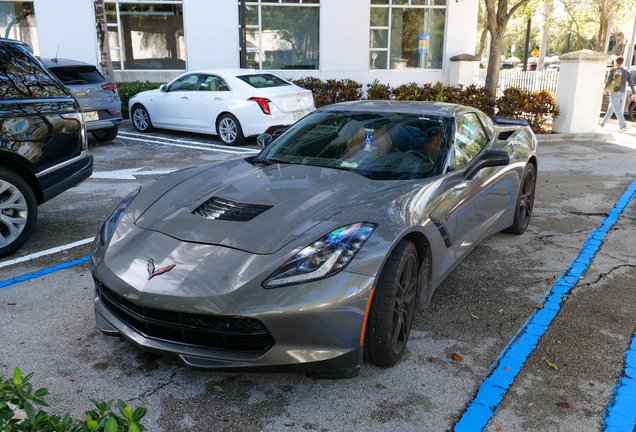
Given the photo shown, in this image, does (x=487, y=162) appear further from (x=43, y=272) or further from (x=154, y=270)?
(x=43, y=272)

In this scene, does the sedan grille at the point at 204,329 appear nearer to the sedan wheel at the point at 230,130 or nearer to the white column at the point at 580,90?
the sedan wheel at the point at 230,130

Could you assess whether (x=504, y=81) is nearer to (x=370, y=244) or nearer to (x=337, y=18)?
(x=337, y=18)

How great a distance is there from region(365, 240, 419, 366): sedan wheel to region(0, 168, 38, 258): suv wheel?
341cm

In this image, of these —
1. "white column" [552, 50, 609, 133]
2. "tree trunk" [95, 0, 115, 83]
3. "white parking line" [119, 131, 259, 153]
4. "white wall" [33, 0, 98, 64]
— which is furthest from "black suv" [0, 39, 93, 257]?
"white wall" [33, 0, 98, 64]

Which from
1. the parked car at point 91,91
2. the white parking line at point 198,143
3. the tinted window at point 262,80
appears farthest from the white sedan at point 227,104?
the parked car at point 91,91

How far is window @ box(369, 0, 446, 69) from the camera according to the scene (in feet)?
59.5

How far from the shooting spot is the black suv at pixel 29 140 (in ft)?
15.3

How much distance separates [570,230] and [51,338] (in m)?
4.95

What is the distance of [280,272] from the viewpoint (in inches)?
106

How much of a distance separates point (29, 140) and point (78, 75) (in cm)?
602

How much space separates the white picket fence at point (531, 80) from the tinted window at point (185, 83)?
9120 millimetres

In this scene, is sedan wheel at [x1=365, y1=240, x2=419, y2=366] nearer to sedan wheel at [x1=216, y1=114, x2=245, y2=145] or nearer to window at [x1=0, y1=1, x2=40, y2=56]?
sedan wheel at [x1=216, y1=114, x2=245, y2=145]

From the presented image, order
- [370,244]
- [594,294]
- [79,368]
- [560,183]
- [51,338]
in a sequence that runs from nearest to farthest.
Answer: [370,244] < [79,368] < [51,338] < [594,294] < [560,183]

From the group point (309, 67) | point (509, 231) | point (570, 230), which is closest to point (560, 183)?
point (570, 230)
